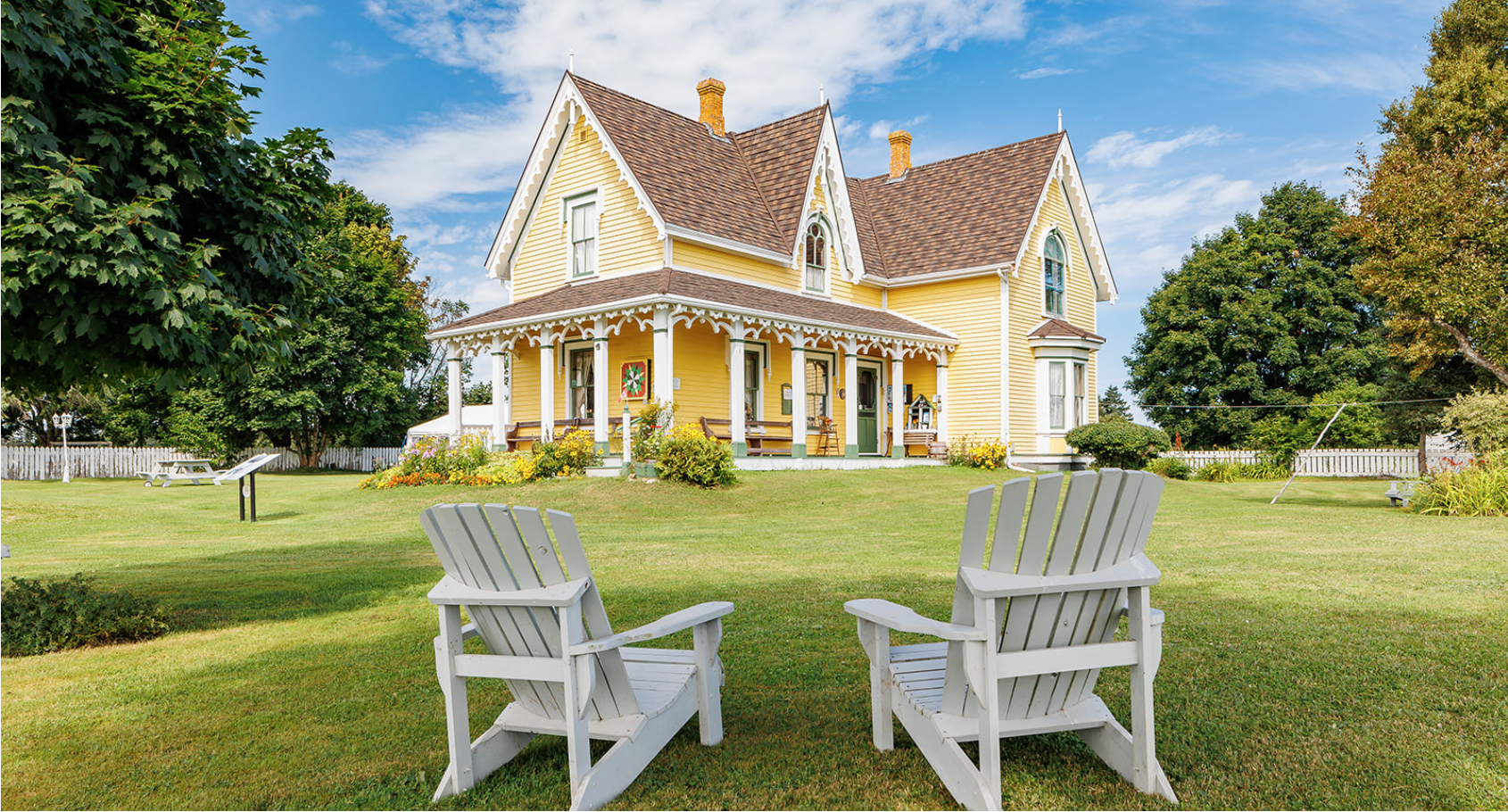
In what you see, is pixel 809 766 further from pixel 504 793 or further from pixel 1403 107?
pixel 1403 107

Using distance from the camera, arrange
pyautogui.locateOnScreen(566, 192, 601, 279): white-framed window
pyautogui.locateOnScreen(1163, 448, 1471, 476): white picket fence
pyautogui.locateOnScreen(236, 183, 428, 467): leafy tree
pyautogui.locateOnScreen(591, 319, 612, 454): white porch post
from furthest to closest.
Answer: pyautogui.locateOnScreen(236, 183, 428, 467): leafy tree → pyautogui.locateOnScreen(1163, 448, 1471, 476): white picket fence → pyautogui.locateOnScreen(566, 192, 601, 279): white-framed window → pyautogui.locateOnScreen(591, 319, 612, 454): white porch post

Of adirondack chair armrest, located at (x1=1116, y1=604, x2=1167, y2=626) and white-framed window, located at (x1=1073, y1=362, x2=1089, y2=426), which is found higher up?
white-framed window, located at (x1=1073, y1=362, x2=1089, y2=426)

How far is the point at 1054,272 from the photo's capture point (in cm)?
2666

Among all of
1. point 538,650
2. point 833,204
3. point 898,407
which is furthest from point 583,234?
point 538,650

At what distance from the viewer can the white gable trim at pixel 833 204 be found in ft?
75.7

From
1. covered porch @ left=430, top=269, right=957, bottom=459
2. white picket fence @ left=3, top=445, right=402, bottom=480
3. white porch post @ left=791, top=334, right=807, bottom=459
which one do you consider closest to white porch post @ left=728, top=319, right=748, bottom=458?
covered porch @ left=430, top=269, right=957, bottom=459

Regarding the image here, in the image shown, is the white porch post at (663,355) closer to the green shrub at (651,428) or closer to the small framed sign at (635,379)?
the green shrub at (651,428)

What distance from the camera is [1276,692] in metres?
4.59

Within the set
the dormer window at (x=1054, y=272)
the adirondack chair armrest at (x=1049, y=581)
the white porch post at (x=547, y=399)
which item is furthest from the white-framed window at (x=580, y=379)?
the adirondack chair armrest at (x=1049, y=581)

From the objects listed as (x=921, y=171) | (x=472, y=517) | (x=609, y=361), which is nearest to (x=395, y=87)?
(x=609, y=361)

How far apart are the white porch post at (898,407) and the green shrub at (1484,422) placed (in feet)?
37.7

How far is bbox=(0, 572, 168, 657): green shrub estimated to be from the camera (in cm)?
605

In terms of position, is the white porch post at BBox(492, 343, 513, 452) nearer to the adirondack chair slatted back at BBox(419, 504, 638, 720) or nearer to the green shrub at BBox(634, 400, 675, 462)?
the green shrub at BBox(634, 400, 675, 462)

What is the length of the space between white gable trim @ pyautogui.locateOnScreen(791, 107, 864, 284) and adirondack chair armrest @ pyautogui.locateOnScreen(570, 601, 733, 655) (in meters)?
19.5
